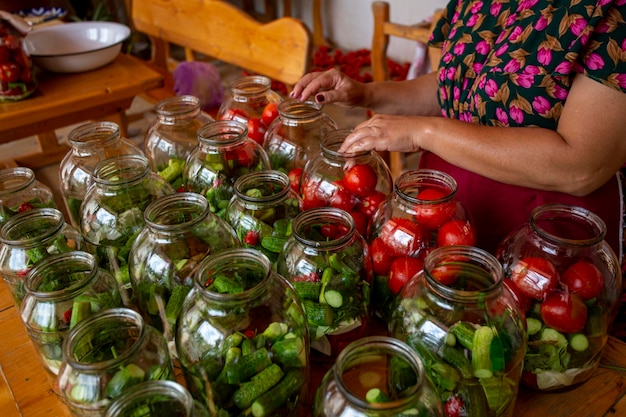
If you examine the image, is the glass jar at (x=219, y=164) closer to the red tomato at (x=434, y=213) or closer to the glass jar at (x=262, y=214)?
the glass jar at (x=262, y=214)

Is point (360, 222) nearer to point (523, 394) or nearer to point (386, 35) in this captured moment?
point (523, 394)

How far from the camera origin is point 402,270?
0.78 m

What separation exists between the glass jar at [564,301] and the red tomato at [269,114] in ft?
2.25

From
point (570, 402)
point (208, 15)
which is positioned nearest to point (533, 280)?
point (570, 402)

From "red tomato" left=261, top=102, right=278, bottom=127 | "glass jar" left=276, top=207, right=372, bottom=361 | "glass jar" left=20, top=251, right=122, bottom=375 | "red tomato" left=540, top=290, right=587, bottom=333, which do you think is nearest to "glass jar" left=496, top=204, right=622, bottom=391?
"red tomato" left=540, top=290, right=587, bottom=333

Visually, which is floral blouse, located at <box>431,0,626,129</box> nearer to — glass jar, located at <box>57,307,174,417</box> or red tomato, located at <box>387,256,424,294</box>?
red tomato, located at <box>387,256,424,294</box>

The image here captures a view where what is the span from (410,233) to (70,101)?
62.7 inches

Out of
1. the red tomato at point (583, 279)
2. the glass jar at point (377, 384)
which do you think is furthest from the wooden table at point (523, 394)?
the glass jar at point (377, 384)

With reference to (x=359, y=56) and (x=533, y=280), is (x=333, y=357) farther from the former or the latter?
(x=359, y=56)

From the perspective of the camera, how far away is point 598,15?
0.98 m

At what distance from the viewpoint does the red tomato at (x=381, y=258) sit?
821 millimetres

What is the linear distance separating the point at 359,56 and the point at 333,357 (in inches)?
157

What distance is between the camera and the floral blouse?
38.8 inches

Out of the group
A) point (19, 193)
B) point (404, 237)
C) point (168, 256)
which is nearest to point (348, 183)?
point (404, 237)
